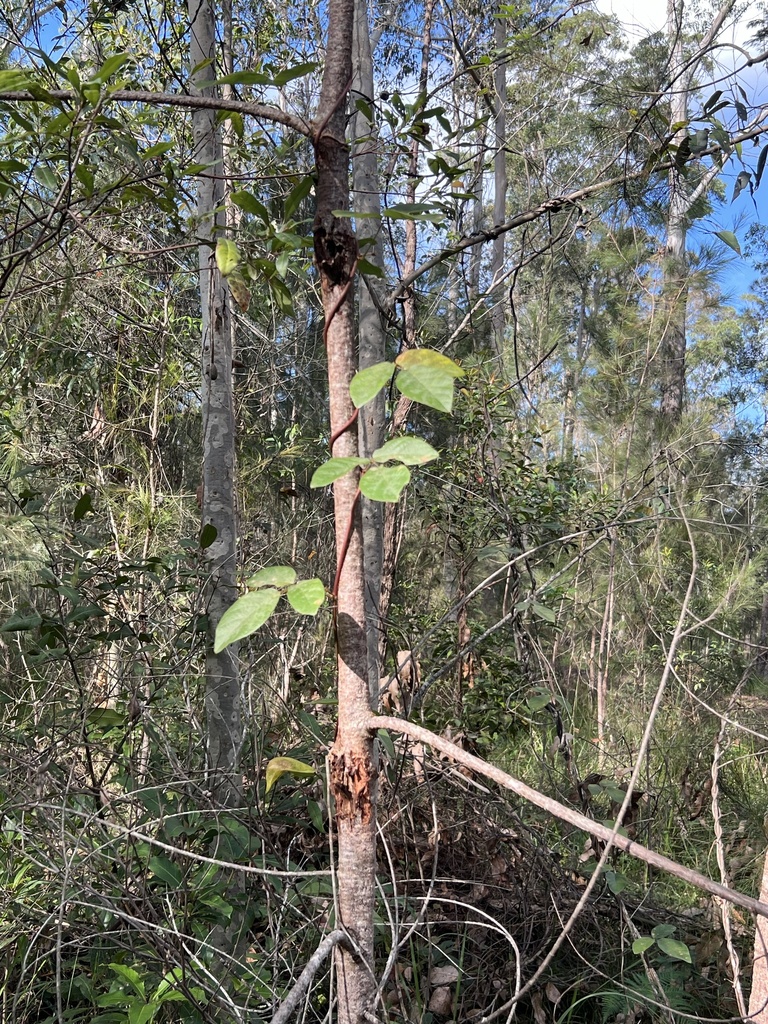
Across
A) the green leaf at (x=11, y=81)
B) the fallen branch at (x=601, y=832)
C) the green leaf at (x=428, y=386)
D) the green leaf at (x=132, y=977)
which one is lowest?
the green leaf at (x=132, y=977)

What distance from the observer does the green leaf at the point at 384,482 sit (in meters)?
0.53

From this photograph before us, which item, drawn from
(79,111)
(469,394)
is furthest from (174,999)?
(469,394)

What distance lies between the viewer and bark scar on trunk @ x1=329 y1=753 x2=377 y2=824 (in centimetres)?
73

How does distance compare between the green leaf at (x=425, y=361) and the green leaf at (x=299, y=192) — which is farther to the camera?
the green leaf at (x=299, y=192)

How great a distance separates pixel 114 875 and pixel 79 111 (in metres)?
1.45

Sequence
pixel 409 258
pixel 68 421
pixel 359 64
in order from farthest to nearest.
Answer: pixel 409 258, pixel 68 421, pixel 359 64

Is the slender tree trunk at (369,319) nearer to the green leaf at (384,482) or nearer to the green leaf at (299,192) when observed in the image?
the green leaf at (299,192)

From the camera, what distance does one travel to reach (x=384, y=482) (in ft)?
1.80

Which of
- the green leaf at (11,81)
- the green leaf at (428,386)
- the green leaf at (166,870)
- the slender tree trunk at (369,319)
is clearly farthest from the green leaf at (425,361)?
the slender tree trunk at (369,319)

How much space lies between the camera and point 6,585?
4.45 m

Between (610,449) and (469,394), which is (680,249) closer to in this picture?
(610,449)

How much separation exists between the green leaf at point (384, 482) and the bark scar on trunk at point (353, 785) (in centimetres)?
34

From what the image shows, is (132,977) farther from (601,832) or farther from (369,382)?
(369,382)

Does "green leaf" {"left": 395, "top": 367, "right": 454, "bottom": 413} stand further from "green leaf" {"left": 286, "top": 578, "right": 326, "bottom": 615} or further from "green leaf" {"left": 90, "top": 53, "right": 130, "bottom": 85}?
"green leaf" {"left": 90, "top": 53, "right": 130, "bottom": 85}
